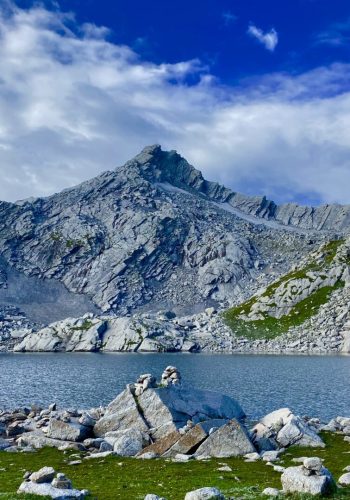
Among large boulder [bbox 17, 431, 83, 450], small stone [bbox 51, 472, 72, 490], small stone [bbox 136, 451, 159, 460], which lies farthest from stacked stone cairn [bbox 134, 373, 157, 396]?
small stone [bbox 51, 472, 72, 490]

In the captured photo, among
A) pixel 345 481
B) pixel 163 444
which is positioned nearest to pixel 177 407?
pixel 163 444

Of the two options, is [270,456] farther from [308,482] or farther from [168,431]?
[308,482]

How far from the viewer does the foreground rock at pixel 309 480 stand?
22.9 metres

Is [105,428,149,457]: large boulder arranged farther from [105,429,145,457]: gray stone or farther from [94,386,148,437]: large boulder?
[94,386,148,437]: large boulder

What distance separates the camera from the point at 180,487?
2756cm

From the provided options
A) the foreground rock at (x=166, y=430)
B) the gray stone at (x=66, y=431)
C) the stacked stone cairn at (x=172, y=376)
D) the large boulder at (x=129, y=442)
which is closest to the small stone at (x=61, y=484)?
the foreground rock at (x=166, y=430)

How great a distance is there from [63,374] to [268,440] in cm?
9108

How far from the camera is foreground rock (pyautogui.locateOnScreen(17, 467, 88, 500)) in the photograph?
72.4 ft

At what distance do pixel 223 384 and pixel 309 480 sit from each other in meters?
76.1

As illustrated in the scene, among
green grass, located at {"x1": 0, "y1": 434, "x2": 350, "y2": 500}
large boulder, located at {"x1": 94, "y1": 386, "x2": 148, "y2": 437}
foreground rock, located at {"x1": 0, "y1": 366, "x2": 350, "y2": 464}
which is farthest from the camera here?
large boulder, located at {"x1": 94, "y1": 386, "x2": 148, "y2": 437}

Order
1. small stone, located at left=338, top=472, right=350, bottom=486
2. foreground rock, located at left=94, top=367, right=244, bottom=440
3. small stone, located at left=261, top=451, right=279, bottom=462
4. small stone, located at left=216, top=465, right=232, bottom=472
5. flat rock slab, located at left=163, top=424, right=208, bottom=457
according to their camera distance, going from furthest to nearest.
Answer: foreground rock, located at left=94, top=367, right=244, bottom=440, flat rock slab, located at left=163, top=424, right=208, bottom=457, small stone, located at left=261, top=451, right=279, bottom=462, small stone, located at left=216, top=465, right=232, bottom=472, small stone, located at left=338, top=472, right=350, bottom=486

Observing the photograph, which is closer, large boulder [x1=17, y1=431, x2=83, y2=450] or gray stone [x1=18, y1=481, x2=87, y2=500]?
gray stone [x1=18, y1=481, x2=87, y2=500]

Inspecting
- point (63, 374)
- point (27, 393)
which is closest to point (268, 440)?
point (27, 393)

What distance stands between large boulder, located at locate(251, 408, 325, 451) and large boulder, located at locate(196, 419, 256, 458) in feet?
8.00
